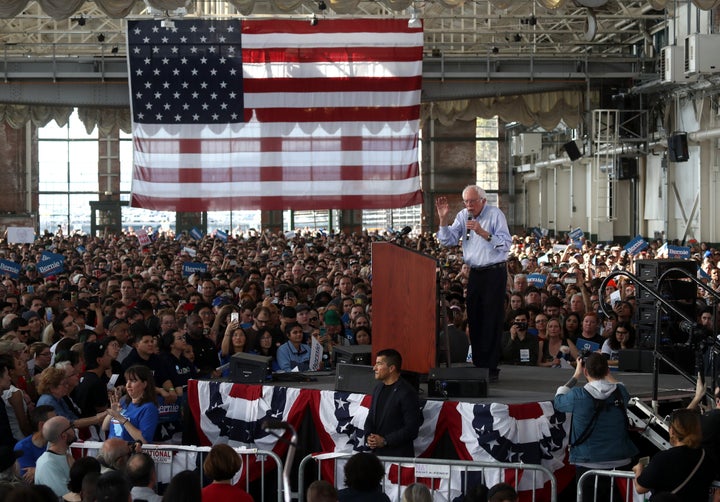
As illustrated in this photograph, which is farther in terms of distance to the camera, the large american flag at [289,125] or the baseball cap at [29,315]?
the large american flag at [289,125]

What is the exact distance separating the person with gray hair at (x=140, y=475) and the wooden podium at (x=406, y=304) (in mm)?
3157

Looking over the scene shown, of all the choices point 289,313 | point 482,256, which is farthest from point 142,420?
point 289,313

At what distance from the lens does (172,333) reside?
1122 cm

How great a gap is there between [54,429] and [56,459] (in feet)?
0.63

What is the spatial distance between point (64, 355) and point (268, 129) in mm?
9612

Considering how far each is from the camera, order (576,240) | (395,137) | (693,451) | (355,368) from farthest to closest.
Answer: (576,240) < (395,137) < (355,368) < (693,451)

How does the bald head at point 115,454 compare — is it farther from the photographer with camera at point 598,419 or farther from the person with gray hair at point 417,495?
the photographer with camera at point 598,419

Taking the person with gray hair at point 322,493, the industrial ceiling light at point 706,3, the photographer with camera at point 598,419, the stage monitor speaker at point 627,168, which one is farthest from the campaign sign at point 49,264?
the stage monitor speaker at point 627,168

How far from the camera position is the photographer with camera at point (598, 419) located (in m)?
7.98

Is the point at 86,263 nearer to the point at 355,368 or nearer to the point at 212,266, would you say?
the point at 212,266

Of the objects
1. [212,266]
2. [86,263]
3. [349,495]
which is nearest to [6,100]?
[86,263]

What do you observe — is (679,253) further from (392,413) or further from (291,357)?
(392,413)

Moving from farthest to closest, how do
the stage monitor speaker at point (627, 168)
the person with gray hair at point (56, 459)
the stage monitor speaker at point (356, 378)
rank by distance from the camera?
the stage monitor speaker at point (627, 168) < the stage monitor speaker at point (356, 378) < the person with gray hair at point (56, 459)

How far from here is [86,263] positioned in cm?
2620
